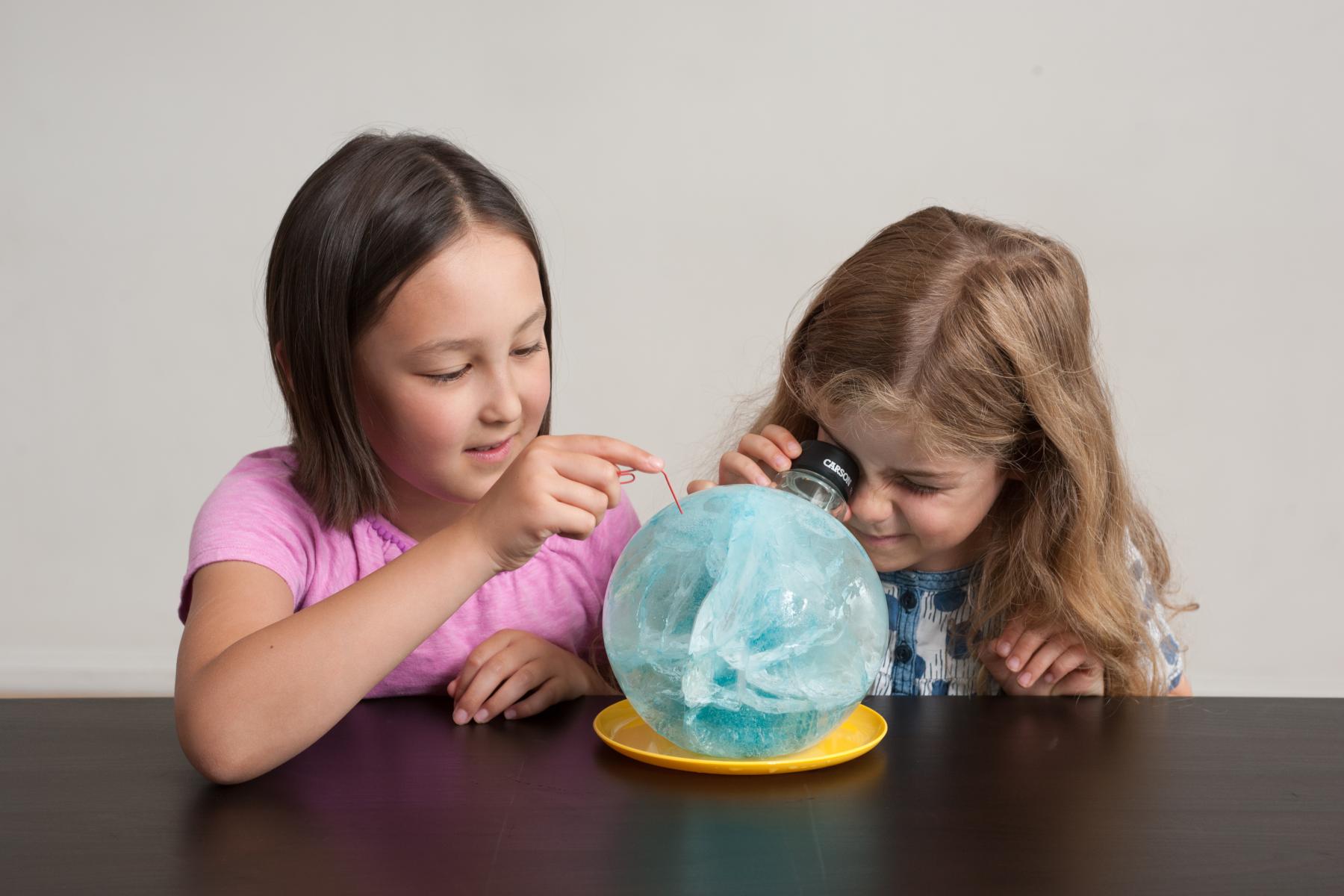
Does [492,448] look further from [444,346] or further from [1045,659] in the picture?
[1045,659]

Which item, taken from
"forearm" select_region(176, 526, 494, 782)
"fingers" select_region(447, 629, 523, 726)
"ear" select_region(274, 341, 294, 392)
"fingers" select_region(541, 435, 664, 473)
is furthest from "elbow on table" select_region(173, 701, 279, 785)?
"ear" select_region(274, 341, 294, 392)

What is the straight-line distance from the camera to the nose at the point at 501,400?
1026mm

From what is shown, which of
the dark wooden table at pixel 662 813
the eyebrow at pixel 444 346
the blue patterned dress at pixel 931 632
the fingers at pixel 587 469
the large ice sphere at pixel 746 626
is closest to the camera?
the dark wooden table at pixel 662 813

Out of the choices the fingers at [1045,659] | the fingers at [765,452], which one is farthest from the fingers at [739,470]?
the fingers at [1045,659]

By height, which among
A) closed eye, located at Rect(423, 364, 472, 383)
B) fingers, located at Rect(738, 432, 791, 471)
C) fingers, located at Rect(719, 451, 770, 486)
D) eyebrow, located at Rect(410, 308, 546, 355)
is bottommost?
fingers, located at Rect(719, 451, 770, 486)

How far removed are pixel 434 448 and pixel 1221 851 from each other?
2.21ft

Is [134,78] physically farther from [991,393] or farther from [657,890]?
[657,890]

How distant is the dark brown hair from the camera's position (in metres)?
1.03

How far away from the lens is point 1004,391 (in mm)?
1088

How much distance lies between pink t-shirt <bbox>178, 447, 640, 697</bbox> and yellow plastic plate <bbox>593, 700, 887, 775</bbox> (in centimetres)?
24

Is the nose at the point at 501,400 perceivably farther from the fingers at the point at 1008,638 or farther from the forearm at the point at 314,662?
the fingers at the point at 1008,638

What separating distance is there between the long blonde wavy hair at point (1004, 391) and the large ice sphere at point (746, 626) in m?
0.27

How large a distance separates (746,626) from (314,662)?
310 millimetres

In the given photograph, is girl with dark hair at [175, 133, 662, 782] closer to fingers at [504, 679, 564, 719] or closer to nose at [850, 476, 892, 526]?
fingers at [504, 679, 564, 719]
